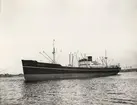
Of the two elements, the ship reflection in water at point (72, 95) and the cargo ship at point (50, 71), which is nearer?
the ship reflection in water at point (72, 95)

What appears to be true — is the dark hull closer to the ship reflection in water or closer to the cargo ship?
the cargo ship

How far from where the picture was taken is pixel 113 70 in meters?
54.8

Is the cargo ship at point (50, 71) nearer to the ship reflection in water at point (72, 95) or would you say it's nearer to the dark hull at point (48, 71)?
the dark hull at point (48, 71)

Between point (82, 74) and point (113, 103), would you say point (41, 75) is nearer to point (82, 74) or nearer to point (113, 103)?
point (82, 74)

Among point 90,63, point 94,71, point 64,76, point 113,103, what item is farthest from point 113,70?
point 113,103

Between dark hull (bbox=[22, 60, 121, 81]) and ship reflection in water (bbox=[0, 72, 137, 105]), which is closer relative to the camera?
ship reflection in water (bbox=[0, 72, 137, 105])

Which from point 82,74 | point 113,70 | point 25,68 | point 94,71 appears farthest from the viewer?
point 113,70

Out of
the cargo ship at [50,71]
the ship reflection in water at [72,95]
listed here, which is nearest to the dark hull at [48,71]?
the cargo ship at [50,71]

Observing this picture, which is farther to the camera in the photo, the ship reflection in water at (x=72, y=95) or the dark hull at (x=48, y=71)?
the dark hull at (x=48, y=71)

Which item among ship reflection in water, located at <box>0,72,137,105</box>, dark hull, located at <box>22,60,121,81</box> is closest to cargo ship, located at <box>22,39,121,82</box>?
dark hull, located at <box>22,60,121,81</box>

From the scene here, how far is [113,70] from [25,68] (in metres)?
27.9

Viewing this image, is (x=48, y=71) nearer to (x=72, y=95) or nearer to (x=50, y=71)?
(x=50, y=71)

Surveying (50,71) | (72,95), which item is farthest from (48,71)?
(72,95)

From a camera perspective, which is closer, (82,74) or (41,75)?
(41,75)
